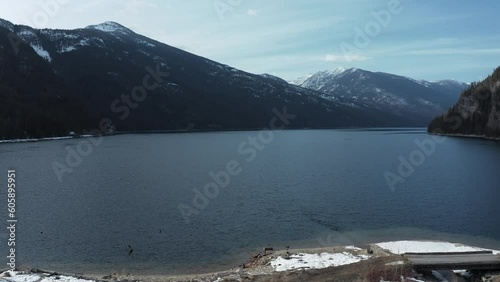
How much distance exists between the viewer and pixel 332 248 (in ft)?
148

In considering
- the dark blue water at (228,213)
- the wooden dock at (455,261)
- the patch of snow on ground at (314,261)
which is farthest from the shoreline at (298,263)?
the dark blue water at (228,213)

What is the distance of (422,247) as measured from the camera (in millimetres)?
44000

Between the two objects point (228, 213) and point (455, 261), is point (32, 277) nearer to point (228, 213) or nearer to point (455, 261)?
point (228, 213)

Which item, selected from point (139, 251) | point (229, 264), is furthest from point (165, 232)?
point (229, 264)

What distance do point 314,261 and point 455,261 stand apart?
11849 mm

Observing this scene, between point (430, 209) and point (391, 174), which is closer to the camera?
point (430, 209)

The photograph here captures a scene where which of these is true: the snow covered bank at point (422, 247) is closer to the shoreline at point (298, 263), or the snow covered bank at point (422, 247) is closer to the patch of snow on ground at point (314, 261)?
the shoreline at point (298, 263)

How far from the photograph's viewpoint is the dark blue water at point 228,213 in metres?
45.9

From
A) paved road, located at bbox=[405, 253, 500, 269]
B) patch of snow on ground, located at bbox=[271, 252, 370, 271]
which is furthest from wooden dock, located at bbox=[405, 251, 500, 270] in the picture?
patch of snow on ground, located at bbox=[271, 252, 370, 271]

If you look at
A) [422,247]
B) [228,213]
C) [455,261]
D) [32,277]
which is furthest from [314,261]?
[228,213]

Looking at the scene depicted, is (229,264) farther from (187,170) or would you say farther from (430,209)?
(187,170)

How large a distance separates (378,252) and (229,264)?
15112 mm

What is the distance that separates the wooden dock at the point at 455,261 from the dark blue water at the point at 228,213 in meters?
14.9

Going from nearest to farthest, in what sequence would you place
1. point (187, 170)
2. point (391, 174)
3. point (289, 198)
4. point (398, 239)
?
point (398, 239) → point (289, 198) → point (391, 174) → point (187, 170)
